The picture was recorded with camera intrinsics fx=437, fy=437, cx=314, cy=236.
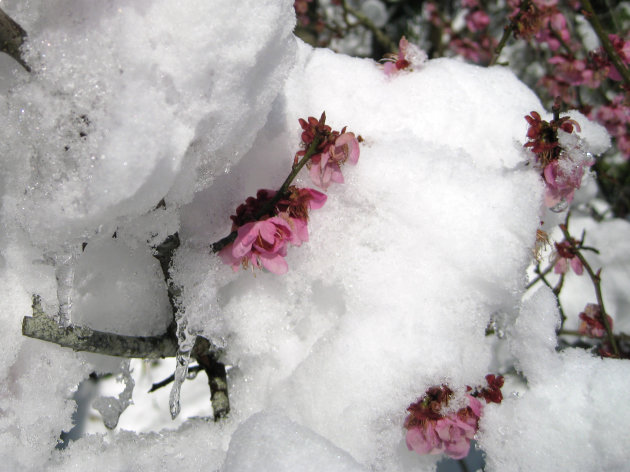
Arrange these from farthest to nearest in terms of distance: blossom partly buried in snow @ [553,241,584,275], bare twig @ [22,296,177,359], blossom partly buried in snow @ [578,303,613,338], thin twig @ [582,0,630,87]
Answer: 1. blossom partly buried in snow @ [578,303,613,338]
2. blossom partly buried in snow @ [553,241,584,275]
3. thin twig @ [582,0,630,87]
4. bare twig @ [22,296,177,359]

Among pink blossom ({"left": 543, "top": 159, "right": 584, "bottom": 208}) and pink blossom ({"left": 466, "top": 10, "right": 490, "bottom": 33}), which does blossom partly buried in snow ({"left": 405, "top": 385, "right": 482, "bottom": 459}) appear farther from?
pink blossom ({"left": 466, "top": 10, "right": 490, "bottom": 33})

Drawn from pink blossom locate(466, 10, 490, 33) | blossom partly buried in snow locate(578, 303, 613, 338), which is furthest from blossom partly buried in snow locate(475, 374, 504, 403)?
pink blossom locate(466, 10, 490, 33)

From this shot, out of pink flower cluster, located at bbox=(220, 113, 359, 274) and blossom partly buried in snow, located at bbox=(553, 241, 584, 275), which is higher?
pink flower cluster, located at bbox=(220, 113, 359, 274)

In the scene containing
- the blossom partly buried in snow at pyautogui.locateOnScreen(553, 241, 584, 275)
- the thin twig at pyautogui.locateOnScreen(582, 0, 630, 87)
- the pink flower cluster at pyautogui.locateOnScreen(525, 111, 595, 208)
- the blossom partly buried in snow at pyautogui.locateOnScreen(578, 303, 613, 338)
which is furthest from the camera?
the blossom partly buried in snow at pyautogui.locateOnScreen(578, 303, 613, 338)

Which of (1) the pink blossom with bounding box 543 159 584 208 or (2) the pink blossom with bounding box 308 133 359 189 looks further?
(1) the pink blossom with bounding box 543 159 584 208

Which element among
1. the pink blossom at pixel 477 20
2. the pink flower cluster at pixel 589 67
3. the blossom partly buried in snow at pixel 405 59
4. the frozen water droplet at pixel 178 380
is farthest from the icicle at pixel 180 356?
the pink blossom at pixel 477 20

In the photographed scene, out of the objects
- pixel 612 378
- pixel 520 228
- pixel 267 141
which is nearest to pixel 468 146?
pixel 520 228

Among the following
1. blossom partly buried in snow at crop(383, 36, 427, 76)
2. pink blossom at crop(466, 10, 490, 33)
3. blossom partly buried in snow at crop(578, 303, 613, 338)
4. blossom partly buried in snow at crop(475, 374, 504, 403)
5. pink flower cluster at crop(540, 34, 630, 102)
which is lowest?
blossom partly buried in snow at crop(578, 303, 613, 338)
